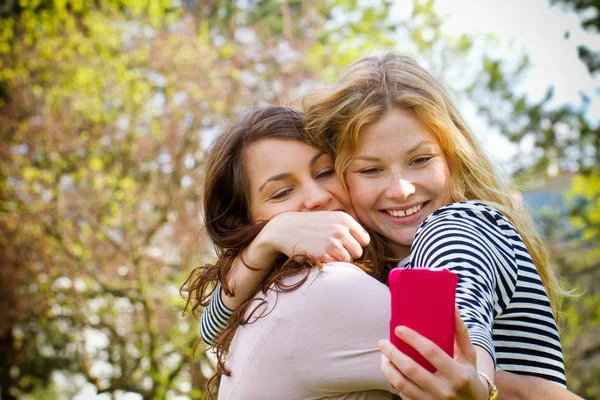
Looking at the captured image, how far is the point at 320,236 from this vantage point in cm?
186

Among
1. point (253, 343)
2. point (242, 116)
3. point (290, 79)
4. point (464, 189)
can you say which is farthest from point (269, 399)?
point (290, 79)

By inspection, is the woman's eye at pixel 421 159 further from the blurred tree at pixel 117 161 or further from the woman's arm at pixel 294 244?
the blurred tree at pixel 117 161

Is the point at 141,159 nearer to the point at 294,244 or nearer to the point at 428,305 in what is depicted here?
the point at 294,244

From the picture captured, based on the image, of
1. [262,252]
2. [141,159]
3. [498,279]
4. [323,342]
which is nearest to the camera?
[498,279]

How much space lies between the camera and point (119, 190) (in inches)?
298

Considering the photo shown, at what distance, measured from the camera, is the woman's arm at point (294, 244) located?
6.04ft

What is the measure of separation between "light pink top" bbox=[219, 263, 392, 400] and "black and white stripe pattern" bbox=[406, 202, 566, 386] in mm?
177

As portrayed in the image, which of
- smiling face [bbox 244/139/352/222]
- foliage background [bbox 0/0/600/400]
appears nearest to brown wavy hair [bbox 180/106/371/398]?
smiling face [bbox 244/139/352/222]

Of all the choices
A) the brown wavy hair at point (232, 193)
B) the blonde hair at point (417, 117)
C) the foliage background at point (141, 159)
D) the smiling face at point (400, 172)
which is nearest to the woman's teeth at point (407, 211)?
the smiling face at point (400, 172)

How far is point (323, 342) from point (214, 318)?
70 centimetres

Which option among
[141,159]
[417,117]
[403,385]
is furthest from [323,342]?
[141,159]

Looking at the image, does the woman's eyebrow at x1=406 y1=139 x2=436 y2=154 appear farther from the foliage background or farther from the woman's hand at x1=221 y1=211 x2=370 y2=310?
the foliage background

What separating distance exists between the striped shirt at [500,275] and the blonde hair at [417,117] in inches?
14.7

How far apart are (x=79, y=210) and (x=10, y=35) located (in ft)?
9.15
